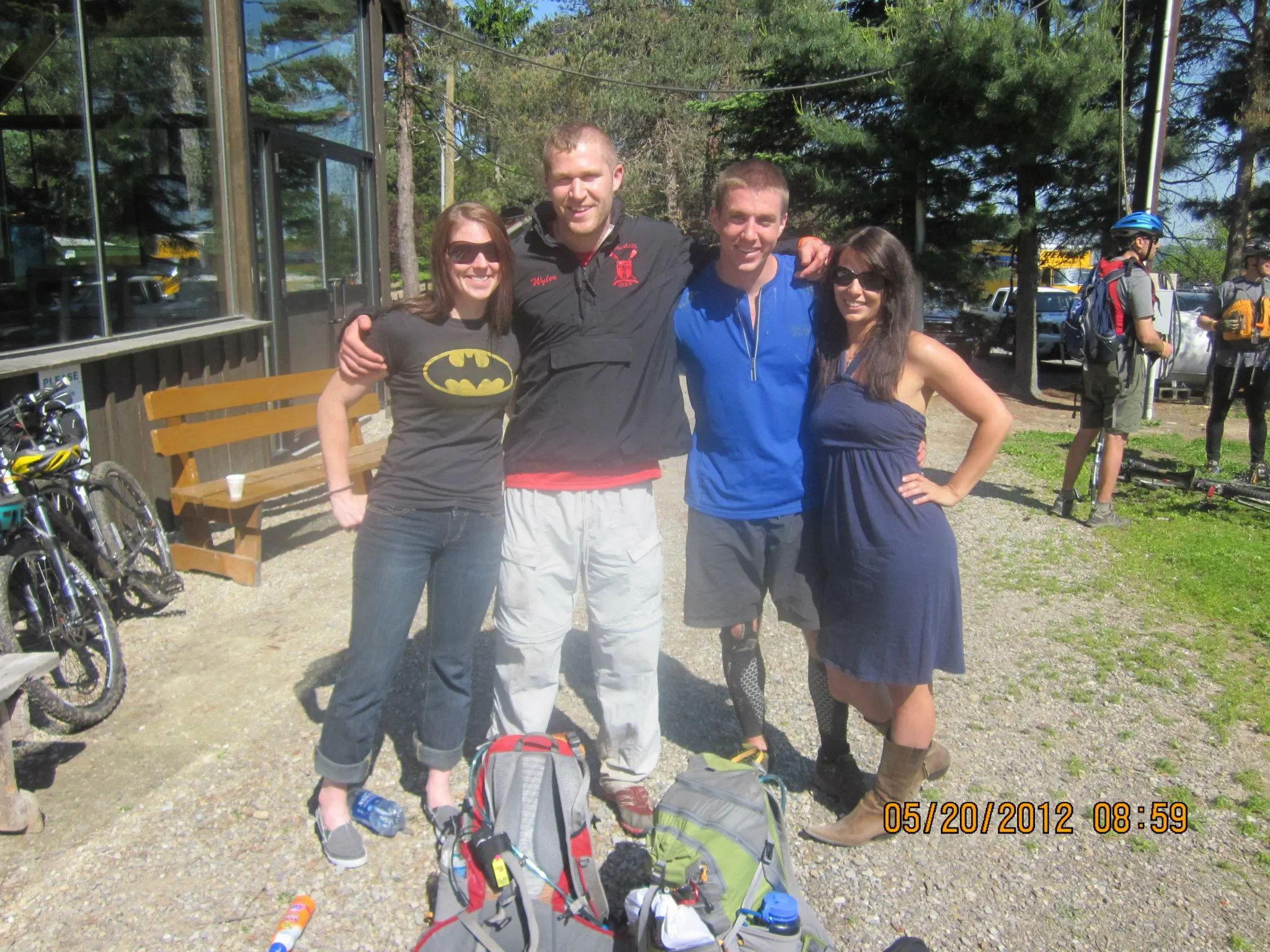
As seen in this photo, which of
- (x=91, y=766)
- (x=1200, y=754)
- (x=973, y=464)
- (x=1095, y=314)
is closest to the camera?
(x=973, y=464)

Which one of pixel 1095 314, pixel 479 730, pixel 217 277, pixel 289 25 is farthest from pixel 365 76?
pixel 479 730

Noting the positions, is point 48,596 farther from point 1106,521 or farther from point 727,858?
→ point 1106,521

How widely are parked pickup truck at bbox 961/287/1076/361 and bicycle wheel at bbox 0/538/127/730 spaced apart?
55.5 ft

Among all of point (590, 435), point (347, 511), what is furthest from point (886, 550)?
point (347, 511)

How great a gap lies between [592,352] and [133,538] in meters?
3.14

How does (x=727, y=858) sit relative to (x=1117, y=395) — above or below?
below

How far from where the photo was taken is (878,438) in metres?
2.70

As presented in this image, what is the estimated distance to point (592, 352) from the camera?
107 inches

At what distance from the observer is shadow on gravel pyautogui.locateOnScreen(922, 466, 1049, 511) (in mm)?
7285

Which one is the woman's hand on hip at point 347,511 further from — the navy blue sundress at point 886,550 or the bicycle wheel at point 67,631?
the bicycle wheel at point 67,631

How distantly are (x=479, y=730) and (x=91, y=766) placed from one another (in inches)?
52.3

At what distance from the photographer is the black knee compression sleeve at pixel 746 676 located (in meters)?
3.12

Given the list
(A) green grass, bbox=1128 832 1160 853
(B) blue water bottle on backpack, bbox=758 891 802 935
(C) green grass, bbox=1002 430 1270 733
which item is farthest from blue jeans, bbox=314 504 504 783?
(C) green grass, bbox=1002 430 1270 733

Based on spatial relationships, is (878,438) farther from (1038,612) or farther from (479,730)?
(1038,612)
